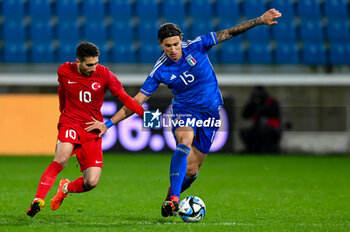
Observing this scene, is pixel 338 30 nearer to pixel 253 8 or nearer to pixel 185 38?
pixel 253 8

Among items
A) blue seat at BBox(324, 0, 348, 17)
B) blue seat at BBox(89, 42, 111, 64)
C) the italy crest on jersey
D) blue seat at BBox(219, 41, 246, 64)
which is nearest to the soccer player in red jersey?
the italy crest on jersey

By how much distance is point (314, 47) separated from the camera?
1659cm

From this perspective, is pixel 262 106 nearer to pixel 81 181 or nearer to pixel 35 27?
pixel 35 27

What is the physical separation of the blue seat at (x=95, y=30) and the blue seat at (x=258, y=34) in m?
3.88

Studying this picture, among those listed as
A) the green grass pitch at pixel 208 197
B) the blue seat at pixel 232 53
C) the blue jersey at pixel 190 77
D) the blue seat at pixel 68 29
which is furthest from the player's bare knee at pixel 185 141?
the blue seat at pixel 68 29

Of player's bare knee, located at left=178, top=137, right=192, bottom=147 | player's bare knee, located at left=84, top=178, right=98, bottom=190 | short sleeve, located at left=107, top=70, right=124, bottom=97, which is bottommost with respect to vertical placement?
player's bare knee, located at left=84, top=178, right=98, bottom=190

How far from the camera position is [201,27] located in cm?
1667

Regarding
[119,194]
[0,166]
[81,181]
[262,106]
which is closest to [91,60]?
[81,181]

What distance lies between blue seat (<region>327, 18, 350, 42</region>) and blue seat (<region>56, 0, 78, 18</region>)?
23.2 ft

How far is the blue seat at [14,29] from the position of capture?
16.3 metres

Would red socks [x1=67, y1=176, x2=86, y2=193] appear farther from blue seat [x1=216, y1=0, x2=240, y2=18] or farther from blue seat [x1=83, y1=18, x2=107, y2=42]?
blue seat [x1=216, y1=0, x2=240, y2=18]

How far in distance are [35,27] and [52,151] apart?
4.09 m

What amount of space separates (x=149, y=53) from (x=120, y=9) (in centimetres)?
177

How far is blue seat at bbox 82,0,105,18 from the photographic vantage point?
16828 mm
